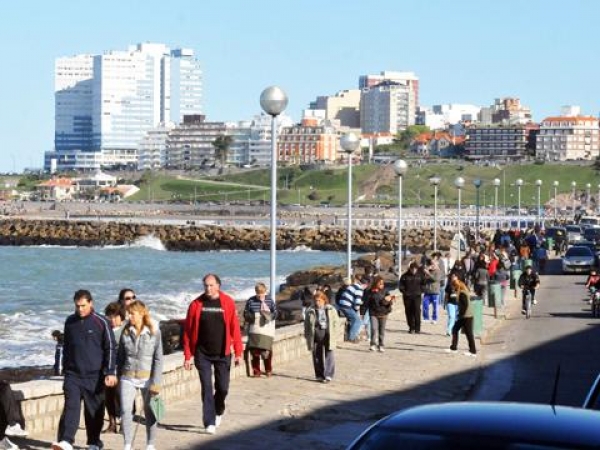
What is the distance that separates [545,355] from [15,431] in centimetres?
1305

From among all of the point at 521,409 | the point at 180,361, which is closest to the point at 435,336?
the point at 180,361

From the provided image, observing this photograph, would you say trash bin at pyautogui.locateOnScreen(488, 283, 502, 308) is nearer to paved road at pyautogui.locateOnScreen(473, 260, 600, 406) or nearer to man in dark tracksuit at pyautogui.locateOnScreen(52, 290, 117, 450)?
paved road at pyautogui.locateOnScreen(473, 260, 600, 406)

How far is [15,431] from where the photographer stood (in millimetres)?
12711

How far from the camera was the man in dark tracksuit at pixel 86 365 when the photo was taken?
38.7 feet

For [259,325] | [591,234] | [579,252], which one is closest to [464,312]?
[259,325]

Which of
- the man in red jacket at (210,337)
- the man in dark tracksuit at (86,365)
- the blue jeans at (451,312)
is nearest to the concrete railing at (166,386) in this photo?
the man in dark tracksuit at (86,365)

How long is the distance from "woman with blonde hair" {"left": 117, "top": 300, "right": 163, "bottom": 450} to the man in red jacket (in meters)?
1.02

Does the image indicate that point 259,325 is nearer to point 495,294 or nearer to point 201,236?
point 495,294

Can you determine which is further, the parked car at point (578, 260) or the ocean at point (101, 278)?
the parked car at point (578, 260)

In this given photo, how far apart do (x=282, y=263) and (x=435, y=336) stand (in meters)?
64.9

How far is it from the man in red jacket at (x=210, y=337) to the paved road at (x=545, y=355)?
380cm

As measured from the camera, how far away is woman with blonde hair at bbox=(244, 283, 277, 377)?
59.0ft

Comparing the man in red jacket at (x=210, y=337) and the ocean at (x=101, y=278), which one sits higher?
the man in red jacket at (x=210, y=337)

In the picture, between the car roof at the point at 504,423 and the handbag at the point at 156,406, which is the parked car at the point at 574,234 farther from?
the car roof at the point at 504,423
